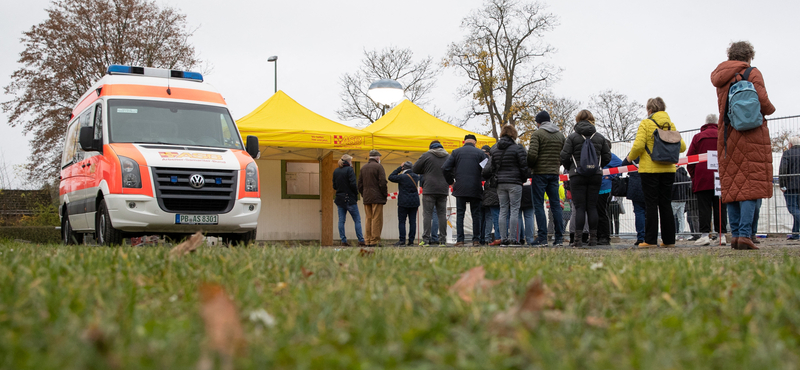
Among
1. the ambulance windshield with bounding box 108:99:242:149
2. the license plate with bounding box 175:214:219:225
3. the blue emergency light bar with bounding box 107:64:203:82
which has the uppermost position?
the blue emergency light bar with bounding box 107:64:203:82

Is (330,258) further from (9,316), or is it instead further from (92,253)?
(9,316)

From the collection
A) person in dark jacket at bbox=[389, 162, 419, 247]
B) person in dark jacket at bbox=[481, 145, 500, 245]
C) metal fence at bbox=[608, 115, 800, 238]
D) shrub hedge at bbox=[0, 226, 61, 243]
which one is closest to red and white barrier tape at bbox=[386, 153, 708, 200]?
metal fence at bbox=[608, 115, 800, 238]

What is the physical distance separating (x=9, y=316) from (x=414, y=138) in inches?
506

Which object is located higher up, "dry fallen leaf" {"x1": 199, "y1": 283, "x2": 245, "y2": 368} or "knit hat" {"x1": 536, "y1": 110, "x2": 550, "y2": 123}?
"knit hat" {"x1": 536, "y1": 110, "x2": 550, "y2": 123}

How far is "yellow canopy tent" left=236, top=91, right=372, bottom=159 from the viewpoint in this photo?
13.5 metres

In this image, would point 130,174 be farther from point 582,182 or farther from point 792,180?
point 792,180

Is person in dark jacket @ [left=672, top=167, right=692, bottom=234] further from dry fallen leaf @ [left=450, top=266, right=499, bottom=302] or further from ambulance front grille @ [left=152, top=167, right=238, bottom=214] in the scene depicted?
dry fallen leaf @ [left=450, top=266, right=499, bottom=302]

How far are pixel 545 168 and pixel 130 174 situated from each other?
19.0 feet

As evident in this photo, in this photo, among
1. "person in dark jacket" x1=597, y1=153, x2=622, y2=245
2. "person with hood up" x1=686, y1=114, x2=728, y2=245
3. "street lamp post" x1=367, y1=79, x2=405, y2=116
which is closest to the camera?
"person in dark jacket" x1=597, y1=153, x2=622, y2=245

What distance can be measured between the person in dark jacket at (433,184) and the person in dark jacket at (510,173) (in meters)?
1.73

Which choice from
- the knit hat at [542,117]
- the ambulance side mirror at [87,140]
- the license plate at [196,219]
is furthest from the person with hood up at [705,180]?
the ambulance side mirror at [87,140]

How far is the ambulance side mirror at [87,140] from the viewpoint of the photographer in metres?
8.72

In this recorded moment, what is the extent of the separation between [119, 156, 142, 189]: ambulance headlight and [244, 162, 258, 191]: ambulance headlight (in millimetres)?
1320

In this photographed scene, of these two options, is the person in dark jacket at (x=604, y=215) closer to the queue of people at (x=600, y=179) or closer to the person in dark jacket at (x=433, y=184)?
the queue of people at (x=600, y=179)
